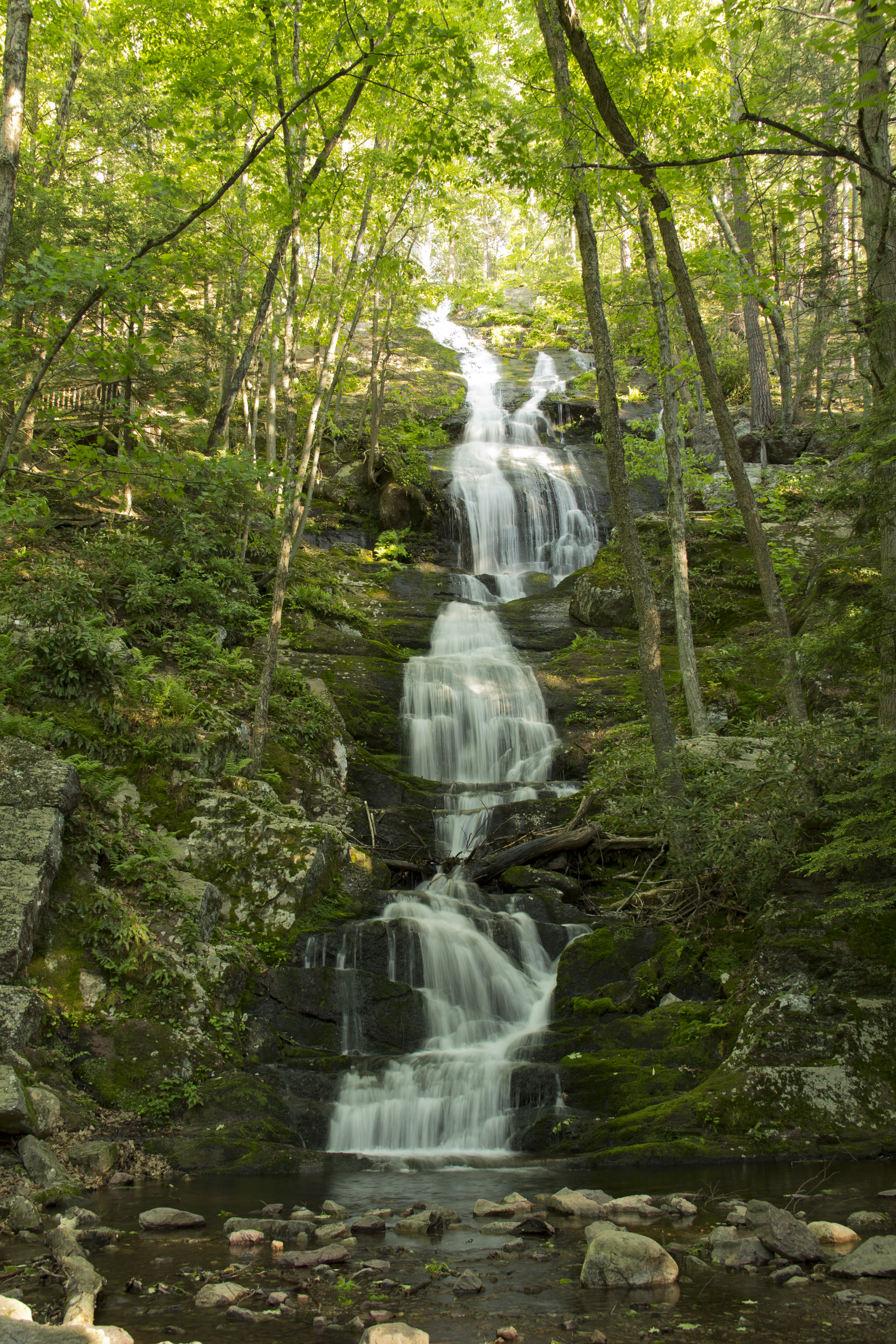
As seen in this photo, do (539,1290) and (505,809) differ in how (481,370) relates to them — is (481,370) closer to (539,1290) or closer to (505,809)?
(505,809)

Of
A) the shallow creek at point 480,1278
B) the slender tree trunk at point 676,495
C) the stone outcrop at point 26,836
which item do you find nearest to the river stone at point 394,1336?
the shallow creek at point 480,1278

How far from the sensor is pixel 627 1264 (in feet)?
11.6

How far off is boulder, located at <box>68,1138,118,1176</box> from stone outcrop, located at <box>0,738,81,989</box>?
2.99 ft

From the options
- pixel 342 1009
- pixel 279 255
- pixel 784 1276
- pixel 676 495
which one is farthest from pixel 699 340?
pixel 784 1276

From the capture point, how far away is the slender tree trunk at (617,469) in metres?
8.97

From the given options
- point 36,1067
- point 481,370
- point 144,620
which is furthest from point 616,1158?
point 481,370

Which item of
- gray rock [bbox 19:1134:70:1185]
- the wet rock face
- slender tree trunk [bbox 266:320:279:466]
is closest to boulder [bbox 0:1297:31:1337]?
gray rock [bbox 19:1134:70:1185]

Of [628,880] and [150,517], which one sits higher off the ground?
[150,517]

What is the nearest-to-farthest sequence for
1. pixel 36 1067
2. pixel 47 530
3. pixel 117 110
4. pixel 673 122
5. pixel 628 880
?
pixel 36 1067, pixel 628 880, pixel 673 122, pixel 47 530, pixel 117 110

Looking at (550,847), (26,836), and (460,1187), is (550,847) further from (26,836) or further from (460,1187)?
(26,836)

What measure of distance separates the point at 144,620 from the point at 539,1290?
10488 mm

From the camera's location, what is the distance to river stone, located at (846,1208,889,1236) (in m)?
4.00

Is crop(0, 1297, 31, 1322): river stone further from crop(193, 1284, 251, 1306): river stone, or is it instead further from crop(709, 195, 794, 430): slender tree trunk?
crop(709, 195, 794, 430): slender tree trunk

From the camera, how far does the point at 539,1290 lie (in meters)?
3.48
